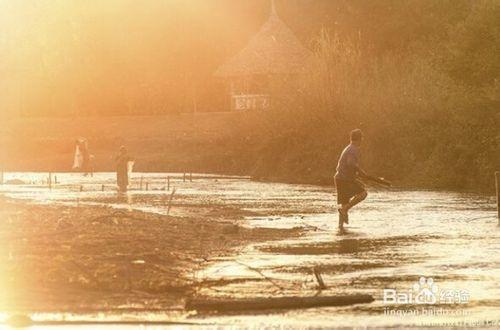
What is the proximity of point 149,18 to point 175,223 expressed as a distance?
4763 centimetres

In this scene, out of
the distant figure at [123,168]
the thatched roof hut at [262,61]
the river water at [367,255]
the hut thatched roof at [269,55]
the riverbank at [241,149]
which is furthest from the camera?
the hut thatched roof at [269,55]

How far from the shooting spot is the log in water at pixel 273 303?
14.6 meters

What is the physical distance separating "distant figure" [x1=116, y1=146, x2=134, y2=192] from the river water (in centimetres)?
82

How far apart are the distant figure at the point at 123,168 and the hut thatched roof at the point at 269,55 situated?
2864 centimetres

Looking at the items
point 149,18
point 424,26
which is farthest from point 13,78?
point 424,26

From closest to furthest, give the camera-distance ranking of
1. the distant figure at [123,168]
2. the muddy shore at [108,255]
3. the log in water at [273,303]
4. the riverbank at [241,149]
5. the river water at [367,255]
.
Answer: the river water at [367,255] < the log in water at [273,303] < the muddy shore at [108,255] < the distant figure at [123,168] < the riverbank at [241,149]

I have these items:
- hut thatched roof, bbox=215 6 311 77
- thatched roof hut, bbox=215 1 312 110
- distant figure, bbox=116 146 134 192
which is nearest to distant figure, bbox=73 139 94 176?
thatched roof hut, bbox=215 1 312 110

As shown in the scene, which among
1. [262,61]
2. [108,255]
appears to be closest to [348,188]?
[108,255]

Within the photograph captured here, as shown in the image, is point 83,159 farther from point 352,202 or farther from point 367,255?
point 367,255

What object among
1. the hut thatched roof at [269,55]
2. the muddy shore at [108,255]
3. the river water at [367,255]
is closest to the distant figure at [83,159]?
the hut thatched roof at [269,55]

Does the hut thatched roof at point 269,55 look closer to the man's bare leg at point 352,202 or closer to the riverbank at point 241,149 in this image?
the riverbank at point 241,149

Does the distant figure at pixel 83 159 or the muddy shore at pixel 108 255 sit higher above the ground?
the distant figure at pixel 83 159

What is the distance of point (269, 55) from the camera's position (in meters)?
72.1

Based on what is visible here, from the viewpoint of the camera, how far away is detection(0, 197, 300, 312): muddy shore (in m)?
15.5
